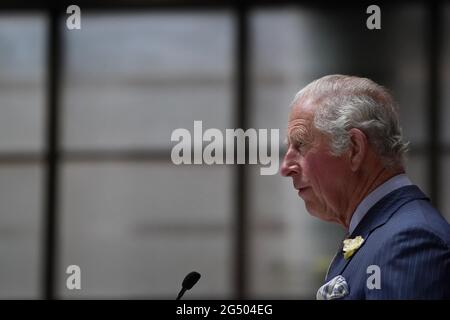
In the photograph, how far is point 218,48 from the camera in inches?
107

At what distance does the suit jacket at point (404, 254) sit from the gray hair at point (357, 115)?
8cm

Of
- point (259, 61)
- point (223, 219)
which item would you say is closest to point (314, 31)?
point (259, 61)

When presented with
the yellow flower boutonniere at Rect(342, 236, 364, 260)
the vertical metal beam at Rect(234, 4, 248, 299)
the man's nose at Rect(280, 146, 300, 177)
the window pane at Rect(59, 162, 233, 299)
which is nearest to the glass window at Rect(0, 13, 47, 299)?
the window pane at Rect(59, 162, 233, 299)

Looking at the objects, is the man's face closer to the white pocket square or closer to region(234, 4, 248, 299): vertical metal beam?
the white pocket square

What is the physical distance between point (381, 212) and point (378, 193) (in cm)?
4

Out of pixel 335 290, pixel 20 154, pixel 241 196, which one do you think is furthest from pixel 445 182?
pixel 335 290

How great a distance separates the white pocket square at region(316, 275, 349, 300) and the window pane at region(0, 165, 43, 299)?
6.25 ft

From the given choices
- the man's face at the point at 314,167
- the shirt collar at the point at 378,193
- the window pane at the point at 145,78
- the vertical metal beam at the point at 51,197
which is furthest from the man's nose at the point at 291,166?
the vertical metal beam at the point at 51,197

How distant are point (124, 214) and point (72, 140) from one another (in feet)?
1.13

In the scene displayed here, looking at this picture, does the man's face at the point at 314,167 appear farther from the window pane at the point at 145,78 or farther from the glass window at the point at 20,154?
the glass window at the point at 20,154

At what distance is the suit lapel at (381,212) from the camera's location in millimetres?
1097

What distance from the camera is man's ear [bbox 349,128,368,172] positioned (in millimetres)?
1118

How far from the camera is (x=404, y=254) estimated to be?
981 millimetres

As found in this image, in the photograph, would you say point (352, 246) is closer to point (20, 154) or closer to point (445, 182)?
point (445, 182)
